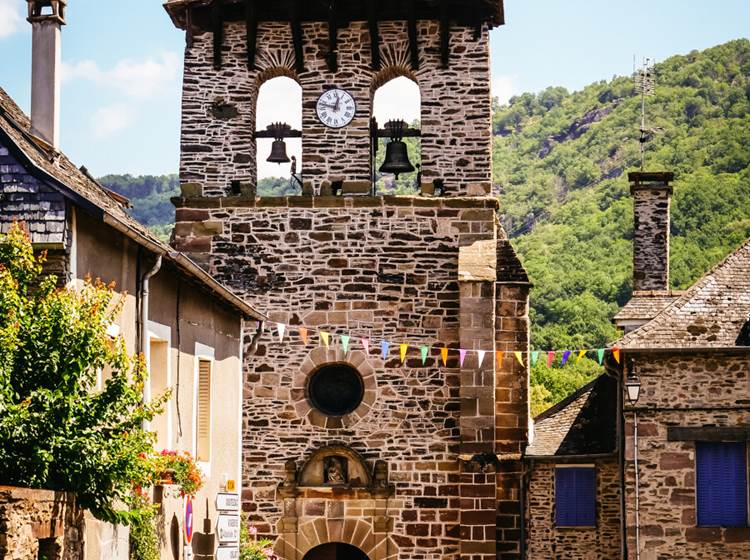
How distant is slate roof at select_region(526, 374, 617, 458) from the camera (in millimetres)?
28672

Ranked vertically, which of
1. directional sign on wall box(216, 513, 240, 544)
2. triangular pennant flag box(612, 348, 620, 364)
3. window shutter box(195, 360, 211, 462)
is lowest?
directional sign on wall box(216, 513, 240, 544)

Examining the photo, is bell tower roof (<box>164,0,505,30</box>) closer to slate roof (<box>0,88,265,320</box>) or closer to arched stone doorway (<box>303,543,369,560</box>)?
arched stone doorway (<box>303,543,369,560</box>)

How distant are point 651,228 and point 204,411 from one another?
16.9 m

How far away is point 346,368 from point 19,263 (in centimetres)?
1327

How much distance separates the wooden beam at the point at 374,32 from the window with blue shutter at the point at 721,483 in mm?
7561

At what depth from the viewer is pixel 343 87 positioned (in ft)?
88.5

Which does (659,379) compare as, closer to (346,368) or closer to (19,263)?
(346,368)

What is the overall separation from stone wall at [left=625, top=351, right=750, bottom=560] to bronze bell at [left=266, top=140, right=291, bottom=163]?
6304mm

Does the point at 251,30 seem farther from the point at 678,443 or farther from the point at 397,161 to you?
the point at 678,443

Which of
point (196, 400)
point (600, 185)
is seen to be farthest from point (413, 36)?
point (600, 185)

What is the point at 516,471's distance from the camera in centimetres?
2595

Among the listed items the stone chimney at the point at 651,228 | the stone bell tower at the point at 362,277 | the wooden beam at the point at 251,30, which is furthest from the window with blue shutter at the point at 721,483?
the stone chimney at the point at 651,228

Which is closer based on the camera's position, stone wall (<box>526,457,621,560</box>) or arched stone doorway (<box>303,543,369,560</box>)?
arched stone doorway (<box>303,543,369,560</box>)

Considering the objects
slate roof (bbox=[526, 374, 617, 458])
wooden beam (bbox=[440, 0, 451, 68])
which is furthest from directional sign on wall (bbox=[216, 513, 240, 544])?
slate roof (bbox=[526, 374, 617, 458])
